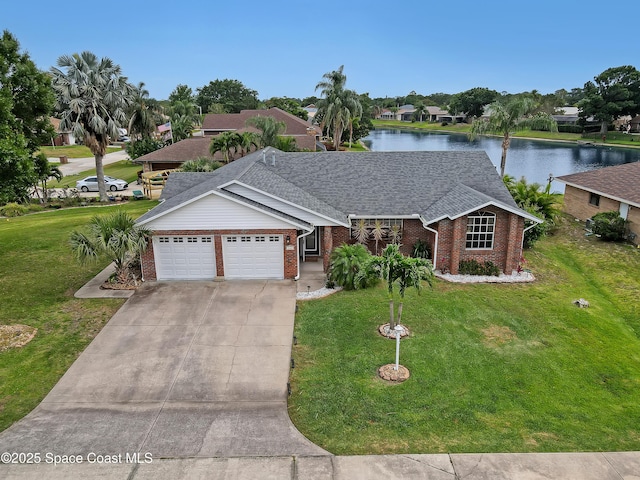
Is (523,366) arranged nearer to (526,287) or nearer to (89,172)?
(526,287)

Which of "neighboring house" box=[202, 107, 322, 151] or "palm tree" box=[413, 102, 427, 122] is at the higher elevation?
"palm tree" box=[413, 102, 427, 122]

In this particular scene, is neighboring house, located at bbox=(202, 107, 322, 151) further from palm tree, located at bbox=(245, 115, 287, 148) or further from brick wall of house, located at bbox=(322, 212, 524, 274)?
brick wall of house, located at bbox=(322, 212, 524, 274)

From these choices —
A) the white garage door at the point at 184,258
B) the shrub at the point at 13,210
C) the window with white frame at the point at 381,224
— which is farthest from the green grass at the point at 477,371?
the shrub at the point at 13,210

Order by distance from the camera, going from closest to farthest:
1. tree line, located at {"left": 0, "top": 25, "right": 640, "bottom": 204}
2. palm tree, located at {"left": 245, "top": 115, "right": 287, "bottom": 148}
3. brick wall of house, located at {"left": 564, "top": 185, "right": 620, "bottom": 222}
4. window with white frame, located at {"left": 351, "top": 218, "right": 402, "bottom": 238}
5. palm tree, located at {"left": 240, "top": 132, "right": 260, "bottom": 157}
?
tree line, located at {"left": 0, "top": 25, "right": 640, "bottom": 204}, window with white frame, located at {"left": 351, "top": 218, "right": 402, "bottom": 238}, brick wall of house, located at {"left": 564, "top": 185, "right": 620, "bottom": 222}, palm tree, located at {"left": 240, "top": 132, "right": 260, "bottom": 157}, palm tree, located at {"left": 245, "top": 115, "right": 287, "bottom": 148}

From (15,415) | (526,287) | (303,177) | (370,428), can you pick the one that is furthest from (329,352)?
(303,177)

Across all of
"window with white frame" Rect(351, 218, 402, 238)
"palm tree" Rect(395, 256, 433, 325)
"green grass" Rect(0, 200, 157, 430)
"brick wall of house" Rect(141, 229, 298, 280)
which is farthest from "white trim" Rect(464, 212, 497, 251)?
"green grass" Rect(0, 200, 157, 430)

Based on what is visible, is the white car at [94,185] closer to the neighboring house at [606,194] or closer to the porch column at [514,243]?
the porch column at [514,243]
